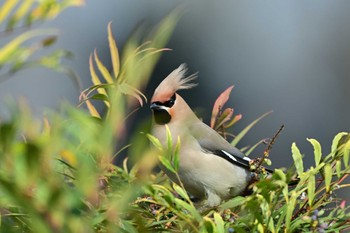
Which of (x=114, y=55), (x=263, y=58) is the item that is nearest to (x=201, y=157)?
(x=114, y=55)

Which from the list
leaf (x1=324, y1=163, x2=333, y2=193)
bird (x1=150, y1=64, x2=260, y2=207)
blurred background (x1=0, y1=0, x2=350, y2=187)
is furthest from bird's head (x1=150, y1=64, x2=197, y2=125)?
blurred background (x1=0, y1=0, x2=350, y2=187)

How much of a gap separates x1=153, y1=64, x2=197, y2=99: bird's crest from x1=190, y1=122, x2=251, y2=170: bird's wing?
79 millimetres

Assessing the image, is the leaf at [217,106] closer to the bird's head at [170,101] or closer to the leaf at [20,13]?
the bird's head at [170,101]

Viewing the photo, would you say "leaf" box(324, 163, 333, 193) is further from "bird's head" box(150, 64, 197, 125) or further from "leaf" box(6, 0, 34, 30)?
"bird's head" box(150, 64, 197, 125)

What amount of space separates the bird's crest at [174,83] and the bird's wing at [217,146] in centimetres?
8

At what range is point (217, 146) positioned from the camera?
1.55 metres

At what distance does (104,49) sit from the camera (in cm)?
540

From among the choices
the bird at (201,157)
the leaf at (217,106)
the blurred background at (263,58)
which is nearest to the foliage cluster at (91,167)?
the leaf at (217,106)

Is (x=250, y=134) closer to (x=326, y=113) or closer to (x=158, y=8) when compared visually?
(x=326, y=113)

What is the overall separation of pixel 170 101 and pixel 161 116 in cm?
7

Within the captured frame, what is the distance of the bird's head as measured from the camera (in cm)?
121

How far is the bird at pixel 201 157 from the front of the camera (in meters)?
1.42

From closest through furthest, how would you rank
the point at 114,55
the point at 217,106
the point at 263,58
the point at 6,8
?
the point at 6,8 → the point at 114,55 → the point at 217,106 → the point at 263,58

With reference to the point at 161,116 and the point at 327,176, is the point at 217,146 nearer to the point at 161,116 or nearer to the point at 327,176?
the point at 161,116
